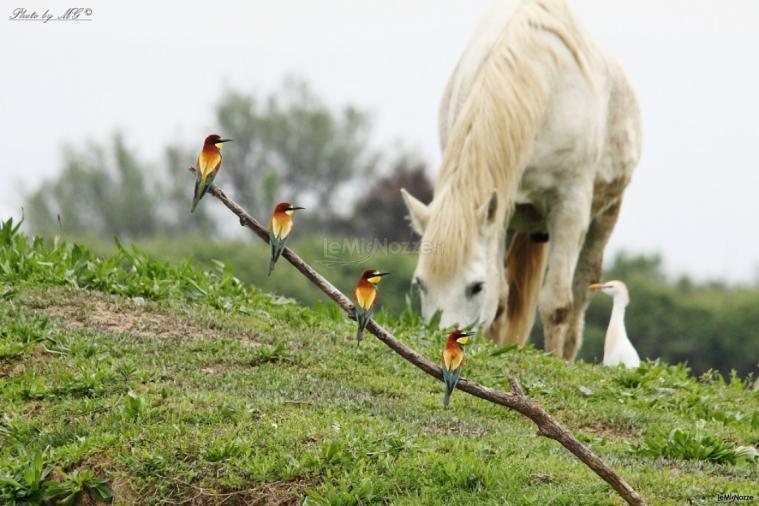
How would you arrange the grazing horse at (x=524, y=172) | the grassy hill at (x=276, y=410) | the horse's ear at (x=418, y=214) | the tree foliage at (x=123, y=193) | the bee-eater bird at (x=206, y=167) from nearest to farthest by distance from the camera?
the bee-eater bird at (x=206, y=167), the grassy hill at (x=276, y=410), the grazing horse at (x=524, y=172), the horse's ear at (x=418, y=214), the tree foliage at (x=123, y=193)

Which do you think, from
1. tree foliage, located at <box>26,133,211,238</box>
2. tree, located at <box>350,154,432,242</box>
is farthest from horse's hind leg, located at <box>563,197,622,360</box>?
tree foliage, located at <box>26,133,211,238</box>

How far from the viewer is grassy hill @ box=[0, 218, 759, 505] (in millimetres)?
4938

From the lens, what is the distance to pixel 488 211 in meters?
7.66

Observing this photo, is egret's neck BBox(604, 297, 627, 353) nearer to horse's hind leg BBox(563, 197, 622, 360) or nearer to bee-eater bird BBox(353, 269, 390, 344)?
horse's hind leg BBox(563, 197, 622, 360)

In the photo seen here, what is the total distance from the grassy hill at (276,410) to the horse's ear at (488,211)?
Answer: 83 cm

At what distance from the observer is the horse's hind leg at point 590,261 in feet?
31.8

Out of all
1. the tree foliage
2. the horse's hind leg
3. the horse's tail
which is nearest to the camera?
the horse's tail

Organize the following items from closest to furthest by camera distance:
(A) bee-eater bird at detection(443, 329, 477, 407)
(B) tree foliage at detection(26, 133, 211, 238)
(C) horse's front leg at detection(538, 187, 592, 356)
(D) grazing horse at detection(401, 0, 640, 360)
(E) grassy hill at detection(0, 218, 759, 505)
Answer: (A) bee-eater bird at detection(443, 329, 477, 407), (E) grassy hill at detection(0, 218, 759, 505), (D) grazing horse at detection(401, 0, 640, 360), (C) horse's front leg at detection(538, 187, 592, 356), (B) tree foliage at detection(26, 133, 211, 238)

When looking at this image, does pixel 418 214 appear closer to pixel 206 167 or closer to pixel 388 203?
pixel 206 167

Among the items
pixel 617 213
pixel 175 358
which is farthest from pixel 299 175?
pixel 175 358

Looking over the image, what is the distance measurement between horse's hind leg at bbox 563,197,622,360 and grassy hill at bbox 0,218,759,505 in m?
1.78

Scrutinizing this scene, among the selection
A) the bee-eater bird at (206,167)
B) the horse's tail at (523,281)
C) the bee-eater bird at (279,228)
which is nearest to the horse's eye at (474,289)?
the horse's tail at (523,281)

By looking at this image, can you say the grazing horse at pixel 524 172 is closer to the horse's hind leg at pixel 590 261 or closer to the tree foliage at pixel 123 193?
the horse's hind leg at pixel 590 261

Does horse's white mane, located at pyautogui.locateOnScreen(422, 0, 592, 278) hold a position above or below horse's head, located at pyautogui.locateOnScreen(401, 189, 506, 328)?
above
